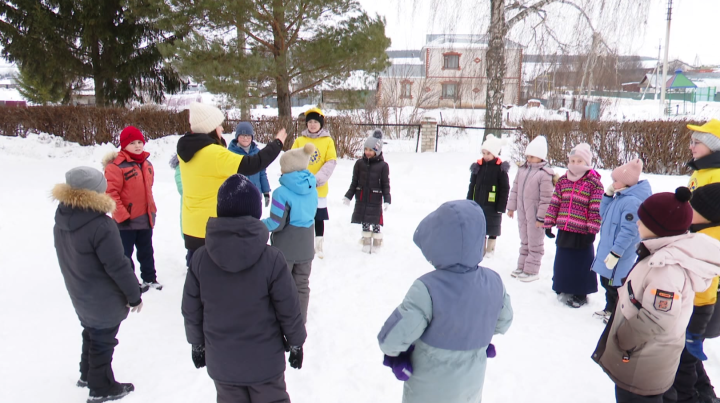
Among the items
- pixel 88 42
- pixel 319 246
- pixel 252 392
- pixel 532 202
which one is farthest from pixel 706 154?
pixel 88 42

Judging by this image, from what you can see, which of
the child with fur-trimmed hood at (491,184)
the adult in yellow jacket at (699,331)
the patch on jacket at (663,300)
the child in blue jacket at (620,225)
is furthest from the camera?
the child with fur-trimmed hood at (491,184)

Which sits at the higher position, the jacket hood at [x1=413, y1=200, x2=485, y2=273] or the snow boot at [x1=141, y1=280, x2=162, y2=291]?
the jacket hood at [x1=413, y1=200, x2=485, y2=273]

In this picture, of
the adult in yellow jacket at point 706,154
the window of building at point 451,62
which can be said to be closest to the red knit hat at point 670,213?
the adult in yellow jacket at point 706,154

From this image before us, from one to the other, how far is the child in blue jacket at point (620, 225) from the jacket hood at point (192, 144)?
3.20 m

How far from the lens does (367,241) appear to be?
5.96m

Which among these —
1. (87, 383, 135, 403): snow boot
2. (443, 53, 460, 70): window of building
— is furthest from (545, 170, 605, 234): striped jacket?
(443, 53, 460, 70): window of building

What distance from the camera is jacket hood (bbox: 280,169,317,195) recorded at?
3.59 m

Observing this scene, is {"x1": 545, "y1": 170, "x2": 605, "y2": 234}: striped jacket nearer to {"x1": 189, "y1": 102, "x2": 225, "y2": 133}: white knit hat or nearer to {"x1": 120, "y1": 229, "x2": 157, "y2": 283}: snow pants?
{"x1": 189, "y1": 102, "x2": 225, "y2": 133}: white knit hat

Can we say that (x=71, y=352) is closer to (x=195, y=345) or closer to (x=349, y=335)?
(x=195, y=345)

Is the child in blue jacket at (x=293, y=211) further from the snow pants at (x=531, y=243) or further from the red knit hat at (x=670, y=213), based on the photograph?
the snow pants at (x=531, y=243)

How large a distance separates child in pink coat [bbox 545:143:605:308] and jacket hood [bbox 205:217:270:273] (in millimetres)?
3304

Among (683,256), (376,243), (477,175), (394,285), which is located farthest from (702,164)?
(376,243)

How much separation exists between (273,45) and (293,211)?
9.82 metres

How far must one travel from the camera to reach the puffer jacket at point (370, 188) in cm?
564
